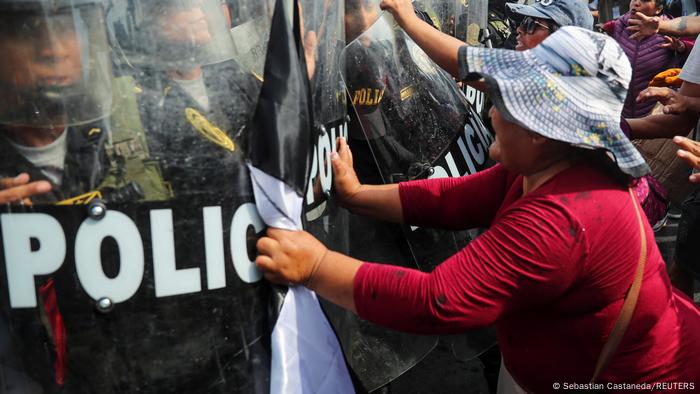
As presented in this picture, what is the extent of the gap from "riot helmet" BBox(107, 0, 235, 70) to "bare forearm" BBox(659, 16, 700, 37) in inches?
173

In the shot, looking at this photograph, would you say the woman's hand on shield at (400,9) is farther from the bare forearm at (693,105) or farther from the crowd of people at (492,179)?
the bare forearm at (693,105)

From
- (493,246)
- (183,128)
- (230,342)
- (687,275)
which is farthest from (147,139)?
(687,275)

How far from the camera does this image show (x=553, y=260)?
1.50m

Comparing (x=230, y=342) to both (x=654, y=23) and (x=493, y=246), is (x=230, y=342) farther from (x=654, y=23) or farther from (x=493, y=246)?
(x=654, y=23)

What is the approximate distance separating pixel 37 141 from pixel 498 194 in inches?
50.5

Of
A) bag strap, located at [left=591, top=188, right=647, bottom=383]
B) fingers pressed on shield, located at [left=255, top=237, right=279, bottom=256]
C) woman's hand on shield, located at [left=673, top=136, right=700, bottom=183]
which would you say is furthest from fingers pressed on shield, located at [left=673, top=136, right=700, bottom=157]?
fingers pressed on shield, located at [left=255, top=237, right=279, bottom=256]

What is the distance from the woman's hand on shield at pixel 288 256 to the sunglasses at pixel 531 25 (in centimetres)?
271

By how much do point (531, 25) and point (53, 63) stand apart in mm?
3139

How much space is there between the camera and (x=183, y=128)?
4.48 ft

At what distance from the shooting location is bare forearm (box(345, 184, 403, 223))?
6.82ft

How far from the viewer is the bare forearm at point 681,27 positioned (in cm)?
495

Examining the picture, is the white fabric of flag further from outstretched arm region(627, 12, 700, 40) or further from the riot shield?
outstretched arm region(627, 12, 700, 40)

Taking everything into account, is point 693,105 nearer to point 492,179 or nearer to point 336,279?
point 492,179

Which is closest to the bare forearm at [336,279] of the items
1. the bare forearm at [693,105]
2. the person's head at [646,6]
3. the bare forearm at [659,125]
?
the bare forearm at [659,125]
